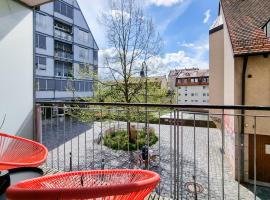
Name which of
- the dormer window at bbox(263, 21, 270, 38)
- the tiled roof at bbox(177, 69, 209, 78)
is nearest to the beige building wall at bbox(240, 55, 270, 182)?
the dormer window at bbox(263, 21, 270, 38)

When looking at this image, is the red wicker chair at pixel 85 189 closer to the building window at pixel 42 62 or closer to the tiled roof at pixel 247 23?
the tiled roof at pixel 247 23

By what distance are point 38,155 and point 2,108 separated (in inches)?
56.9

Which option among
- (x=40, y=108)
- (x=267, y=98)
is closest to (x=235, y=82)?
(x=267, y=98)

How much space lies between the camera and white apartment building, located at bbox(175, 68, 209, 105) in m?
36.1

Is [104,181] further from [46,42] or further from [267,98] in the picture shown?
[46,42]

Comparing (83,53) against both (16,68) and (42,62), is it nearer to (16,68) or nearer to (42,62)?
(42,62)

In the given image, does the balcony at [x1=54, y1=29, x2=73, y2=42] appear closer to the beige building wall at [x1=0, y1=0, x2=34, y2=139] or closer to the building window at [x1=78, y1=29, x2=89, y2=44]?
the building window at [x1=78, y1=29, x2=89, y2=44]

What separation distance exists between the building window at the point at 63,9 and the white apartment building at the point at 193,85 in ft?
65.8

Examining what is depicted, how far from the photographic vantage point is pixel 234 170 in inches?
320

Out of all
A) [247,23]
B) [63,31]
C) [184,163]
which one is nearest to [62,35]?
[63,31]

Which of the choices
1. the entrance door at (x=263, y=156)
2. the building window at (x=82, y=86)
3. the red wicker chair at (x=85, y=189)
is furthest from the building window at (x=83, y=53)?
the red wicker chair at (x=85, y=189)

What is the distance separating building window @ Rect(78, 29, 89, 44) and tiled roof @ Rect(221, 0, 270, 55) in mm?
16034

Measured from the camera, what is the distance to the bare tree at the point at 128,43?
35.1 ft

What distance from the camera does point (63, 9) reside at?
21.5m
